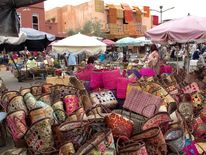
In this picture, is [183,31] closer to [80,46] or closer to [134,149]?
[80,46]

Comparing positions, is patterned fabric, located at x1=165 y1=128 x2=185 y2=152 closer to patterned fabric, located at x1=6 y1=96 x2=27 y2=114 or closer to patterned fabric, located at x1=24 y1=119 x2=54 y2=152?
patterned fabric, located at x1=24 y1=119 x2=54 y2=152

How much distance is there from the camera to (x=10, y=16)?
363 centimetres

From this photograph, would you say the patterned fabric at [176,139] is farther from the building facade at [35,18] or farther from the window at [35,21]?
the window at [35,21]

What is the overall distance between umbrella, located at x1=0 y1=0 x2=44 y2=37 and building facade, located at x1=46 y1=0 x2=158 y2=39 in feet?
154

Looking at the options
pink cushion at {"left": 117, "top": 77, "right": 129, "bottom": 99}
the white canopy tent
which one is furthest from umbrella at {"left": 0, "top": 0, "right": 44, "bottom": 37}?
the white canopy tent

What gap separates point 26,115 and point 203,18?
223 inches

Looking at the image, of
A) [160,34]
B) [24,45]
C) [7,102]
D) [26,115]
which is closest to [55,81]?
[7,102]

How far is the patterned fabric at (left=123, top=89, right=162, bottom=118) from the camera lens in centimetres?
486

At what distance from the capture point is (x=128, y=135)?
375 cm

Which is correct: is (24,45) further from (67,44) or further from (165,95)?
(165,95)

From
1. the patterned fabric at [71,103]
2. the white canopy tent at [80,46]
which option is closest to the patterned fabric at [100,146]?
the patterned fabric at [71,103]

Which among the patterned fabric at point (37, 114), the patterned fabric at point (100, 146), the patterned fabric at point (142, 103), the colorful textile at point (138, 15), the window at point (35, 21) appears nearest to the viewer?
the patterned fabric at point (100, 146)

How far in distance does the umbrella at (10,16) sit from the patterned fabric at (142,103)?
224cm

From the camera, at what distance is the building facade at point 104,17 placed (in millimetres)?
51906
